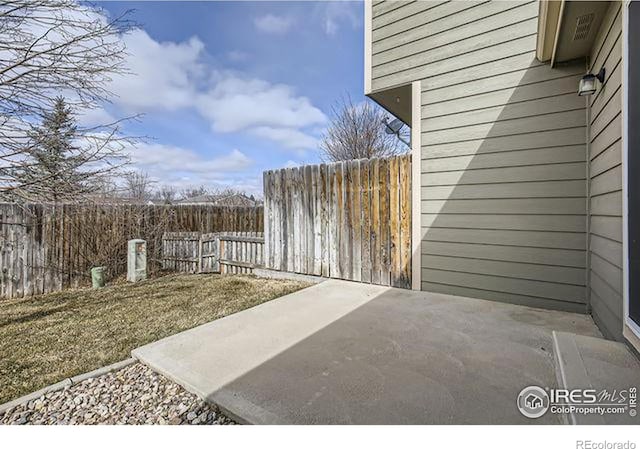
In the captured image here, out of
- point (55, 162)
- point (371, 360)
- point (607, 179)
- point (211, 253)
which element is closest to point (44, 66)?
point (55, 162)

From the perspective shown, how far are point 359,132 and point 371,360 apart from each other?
11.1 meters

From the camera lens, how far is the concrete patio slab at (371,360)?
1.57m

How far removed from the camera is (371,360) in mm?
2119

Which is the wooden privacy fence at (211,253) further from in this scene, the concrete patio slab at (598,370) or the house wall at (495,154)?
the concrete patio slab at (598,370)

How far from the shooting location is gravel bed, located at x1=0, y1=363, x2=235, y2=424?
63.7 inches

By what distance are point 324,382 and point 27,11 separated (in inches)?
159

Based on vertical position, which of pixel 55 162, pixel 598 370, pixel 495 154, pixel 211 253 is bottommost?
pixel 598 370

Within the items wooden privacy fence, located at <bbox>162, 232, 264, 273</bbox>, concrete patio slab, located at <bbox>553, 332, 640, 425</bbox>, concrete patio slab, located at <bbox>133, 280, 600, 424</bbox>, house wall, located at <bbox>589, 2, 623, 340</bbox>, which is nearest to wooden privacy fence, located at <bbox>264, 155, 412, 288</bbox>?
wooden privacy fence, located at <bbox>162, 232, 264, 273</bbox>

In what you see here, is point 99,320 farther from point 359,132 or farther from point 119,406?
point 359,132

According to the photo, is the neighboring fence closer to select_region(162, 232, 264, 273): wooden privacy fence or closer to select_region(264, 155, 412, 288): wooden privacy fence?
select_region(162, 232, 264, 273): wooden privacy fence

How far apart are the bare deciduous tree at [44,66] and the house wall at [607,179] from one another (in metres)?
4.33

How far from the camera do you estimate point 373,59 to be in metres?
4.41

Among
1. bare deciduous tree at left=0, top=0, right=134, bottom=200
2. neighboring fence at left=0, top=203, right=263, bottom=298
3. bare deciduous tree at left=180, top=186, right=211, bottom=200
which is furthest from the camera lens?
bare deciduous tree at left=180, top=186, right=211, bottom=200

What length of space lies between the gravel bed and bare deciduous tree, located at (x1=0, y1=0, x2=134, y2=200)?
199 cm
